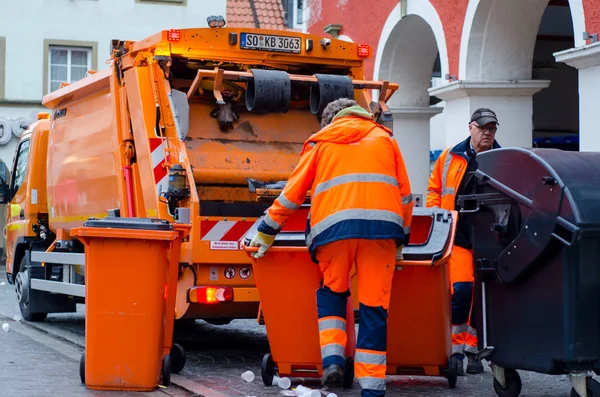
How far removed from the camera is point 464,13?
1239 cm

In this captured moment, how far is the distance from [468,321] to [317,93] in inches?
90.3

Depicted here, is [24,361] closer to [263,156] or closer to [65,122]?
[263,156]

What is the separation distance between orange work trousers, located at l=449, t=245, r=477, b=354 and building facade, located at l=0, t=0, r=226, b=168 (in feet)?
60.8

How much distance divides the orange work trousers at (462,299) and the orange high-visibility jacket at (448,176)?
1.37 ft

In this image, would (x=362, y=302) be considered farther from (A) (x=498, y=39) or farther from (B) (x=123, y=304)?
(A) (x=498, y=39)

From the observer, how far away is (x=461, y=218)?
21.7 feet

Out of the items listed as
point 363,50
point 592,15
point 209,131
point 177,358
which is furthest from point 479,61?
point 177,358

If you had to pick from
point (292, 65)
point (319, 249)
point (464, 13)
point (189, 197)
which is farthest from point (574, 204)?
point (464, 13)

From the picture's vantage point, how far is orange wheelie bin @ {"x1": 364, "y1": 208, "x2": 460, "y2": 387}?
20.3 ft

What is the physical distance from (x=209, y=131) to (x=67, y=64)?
17676 mm

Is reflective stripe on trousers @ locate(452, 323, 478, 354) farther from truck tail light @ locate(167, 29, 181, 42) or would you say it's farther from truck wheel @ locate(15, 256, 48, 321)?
truck wheel @ locate(15, 256, 48, 321)

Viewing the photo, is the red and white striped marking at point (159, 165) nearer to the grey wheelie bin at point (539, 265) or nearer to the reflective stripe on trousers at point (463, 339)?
the reflective stripe on trousers at point (463, 339)

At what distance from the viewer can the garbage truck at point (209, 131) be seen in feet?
25.2

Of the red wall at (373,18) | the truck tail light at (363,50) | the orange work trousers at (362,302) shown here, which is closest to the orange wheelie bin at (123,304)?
the orange work trousers at (362,302)
